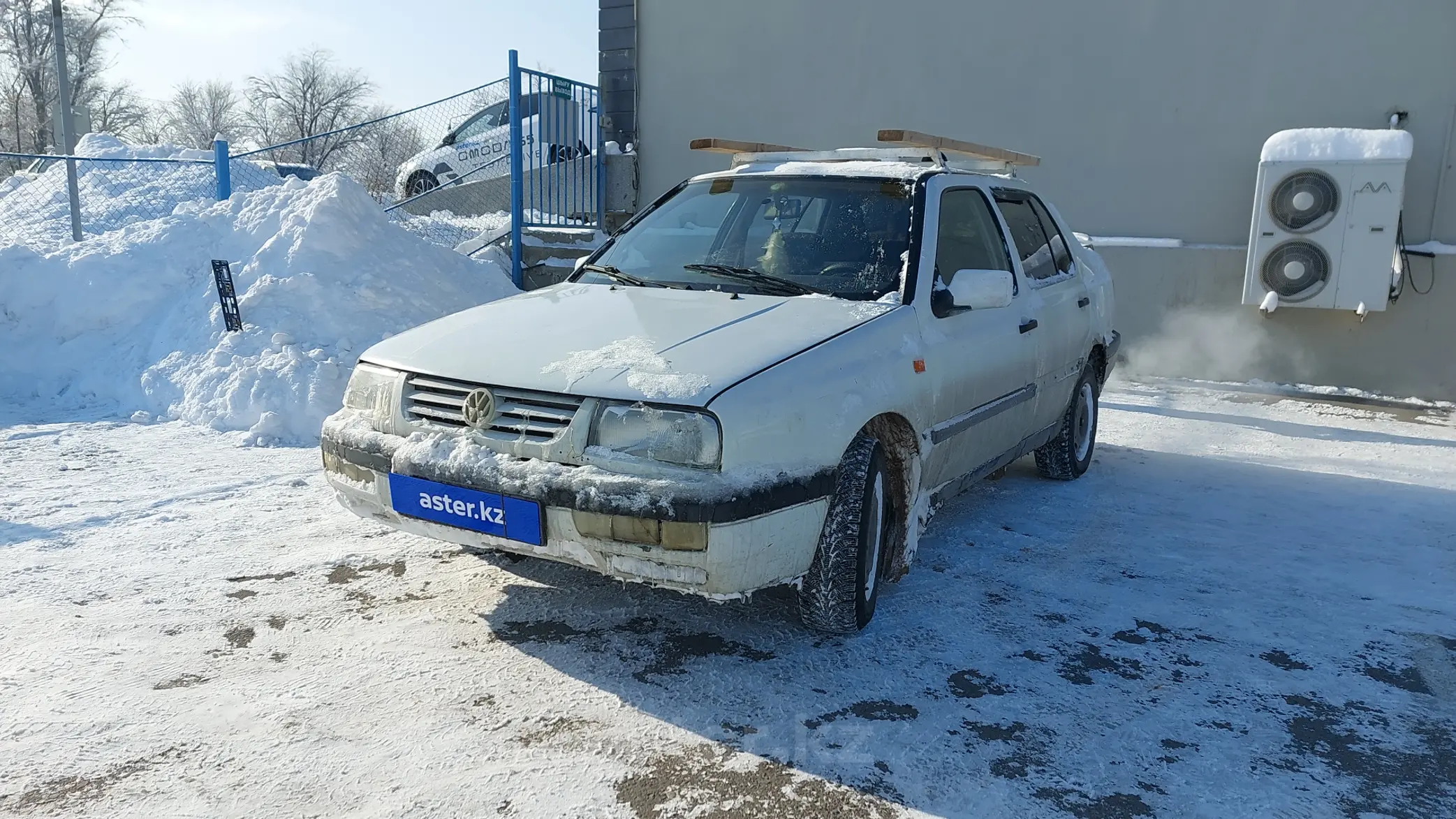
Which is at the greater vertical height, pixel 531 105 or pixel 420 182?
pixel 531 105

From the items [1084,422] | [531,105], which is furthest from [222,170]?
[1084,422]

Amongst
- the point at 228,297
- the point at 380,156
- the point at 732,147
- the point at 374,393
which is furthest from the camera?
the point at 380,156

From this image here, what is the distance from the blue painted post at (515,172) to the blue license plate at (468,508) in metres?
6.29

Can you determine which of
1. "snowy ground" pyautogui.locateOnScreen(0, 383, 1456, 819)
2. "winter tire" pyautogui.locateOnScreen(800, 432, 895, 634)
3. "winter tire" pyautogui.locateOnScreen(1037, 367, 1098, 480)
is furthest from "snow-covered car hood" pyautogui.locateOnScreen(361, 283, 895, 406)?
"winter tire" pyautogui.locateOnScreen(1037, 367, 1098, 480)

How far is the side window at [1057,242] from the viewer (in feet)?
17.4

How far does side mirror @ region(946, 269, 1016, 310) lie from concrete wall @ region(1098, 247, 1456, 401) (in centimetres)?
607

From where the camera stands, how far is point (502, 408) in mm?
3102

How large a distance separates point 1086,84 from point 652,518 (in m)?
7.91

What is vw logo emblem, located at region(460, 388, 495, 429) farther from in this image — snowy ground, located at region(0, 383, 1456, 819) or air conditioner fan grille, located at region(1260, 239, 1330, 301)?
air conditioner fan grille, located at region(1260, 239, 1330, 301)

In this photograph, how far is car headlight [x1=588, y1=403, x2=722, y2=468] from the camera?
287 centimetres

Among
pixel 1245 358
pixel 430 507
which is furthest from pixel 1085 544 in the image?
pixel 1245 358

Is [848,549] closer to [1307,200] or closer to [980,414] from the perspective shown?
[980,414]

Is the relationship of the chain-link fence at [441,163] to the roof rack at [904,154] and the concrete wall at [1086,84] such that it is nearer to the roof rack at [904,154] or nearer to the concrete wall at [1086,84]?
the concrete wall at [1086,84]

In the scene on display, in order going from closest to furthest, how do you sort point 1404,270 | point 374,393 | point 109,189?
point 374,393
point 1404,270
point 109,189
